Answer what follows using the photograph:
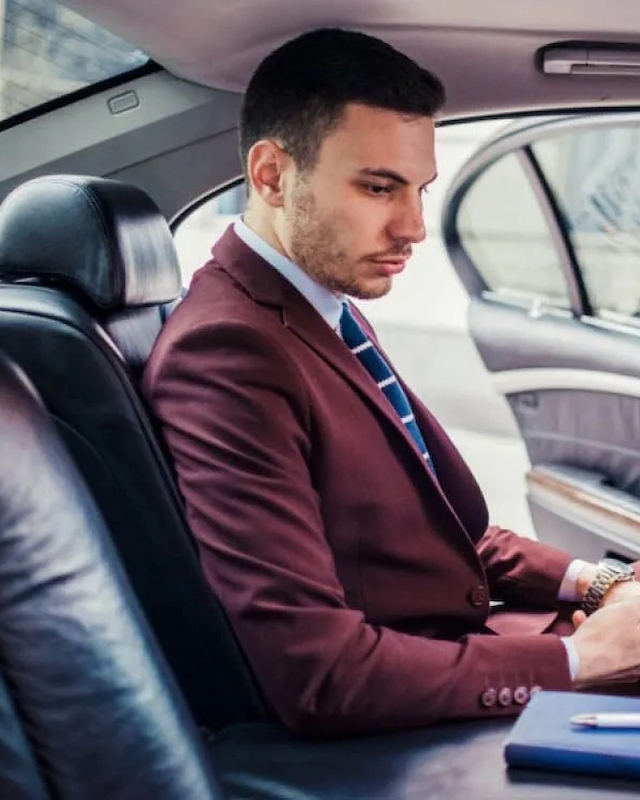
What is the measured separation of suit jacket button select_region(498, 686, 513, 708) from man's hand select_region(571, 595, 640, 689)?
100 millimetres

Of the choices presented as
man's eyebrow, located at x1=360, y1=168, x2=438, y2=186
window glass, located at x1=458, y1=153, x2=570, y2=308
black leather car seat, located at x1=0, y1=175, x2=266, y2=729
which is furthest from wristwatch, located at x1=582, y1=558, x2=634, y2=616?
window glass, located at x1=458, y1=153, x2=570, y2=308

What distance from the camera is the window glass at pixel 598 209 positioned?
2.92 metres

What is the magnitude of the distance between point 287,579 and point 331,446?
19 cm

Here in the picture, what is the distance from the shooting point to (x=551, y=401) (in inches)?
115

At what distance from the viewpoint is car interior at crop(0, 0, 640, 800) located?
1.11 m

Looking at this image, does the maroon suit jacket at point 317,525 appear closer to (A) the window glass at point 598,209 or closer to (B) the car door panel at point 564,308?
(B) the car door panel at point 564,308

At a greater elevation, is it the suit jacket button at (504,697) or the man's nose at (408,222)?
the man's nose at (408,222)

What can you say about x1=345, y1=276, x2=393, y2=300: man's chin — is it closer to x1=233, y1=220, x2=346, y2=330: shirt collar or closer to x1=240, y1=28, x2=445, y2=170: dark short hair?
x1=233, y1=220, x2=346, y2=330: shirt collar

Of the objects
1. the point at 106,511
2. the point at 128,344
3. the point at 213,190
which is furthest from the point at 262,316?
the point at 213,190

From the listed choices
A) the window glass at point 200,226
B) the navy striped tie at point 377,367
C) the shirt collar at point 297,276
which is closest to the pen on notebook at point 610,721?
the navy striped tie at point 377,367

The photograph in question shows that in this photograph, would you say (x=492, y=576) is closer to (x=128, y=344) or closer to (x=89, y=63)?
(x=128, y=344)

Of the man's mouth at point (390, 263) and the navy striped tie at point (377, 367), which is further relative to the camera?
the navy striped tie at point (377, 367)

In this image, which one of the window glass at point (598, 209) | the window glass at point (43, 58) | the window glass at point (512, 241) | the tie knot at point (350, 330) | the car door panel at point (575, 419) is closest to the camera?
the tie knot at point (350, 330)

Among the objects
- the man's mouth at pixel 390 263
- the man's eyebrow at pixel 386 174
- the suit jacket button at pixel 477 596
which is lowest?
the suit jacket button at pixel 477 596
